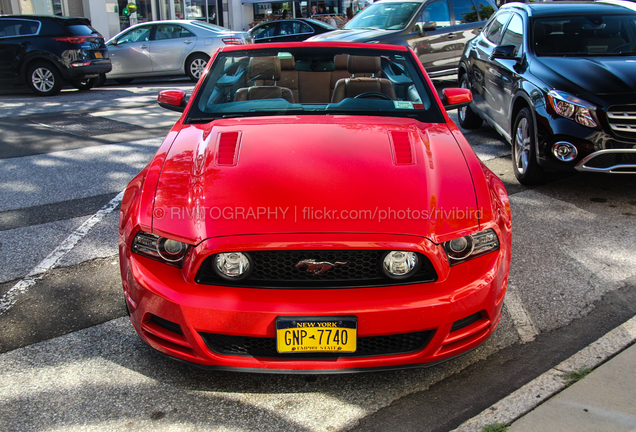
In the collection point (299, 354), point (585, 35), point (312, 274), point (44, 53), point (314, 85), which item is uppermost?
point (585, 35)

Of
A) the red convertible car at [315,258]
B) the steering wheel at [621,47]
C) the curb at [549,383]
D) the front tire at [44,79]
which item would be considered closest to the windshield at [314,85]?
the red convertible car at [315,258]

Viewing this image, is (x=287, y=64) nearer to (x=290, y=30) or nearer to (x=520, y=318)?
(x=520, y=318)

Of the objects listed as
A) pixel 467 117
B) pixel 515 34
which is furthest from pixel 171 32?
pixel 515 34

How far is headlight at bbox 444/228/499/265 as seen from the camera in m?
2.49

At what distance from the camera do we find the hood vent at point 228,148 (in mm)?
2898

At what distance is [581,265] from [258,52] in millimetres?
2712

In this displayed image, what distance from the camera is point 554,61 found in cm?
561

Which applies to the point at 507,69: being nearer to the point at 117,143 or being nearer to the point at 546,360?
the point at 546,360

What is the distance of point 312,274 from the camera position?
2.42 meters

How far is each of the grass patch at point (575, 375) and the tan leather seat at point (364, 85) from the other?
81.4 inches

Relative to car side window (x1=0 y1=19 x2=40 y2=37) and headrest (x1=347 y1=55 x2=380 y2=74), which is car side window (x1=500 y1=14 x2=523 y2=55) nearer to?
headrest (x1=347 y1=55 x2=380 y2=74)

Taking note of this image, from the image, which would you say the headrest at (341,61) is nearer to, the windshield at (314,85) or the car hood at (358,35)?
the windshield at (314,85)

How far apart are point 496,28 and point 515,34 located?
0.92m

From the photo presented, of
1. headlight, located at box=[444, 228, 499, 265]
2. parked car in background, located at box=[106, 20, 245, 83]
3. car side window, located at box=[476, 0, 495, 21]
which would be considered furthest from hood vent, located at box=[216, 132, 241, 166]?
parked car in background, located at box=[106, 20, 245, 83]
